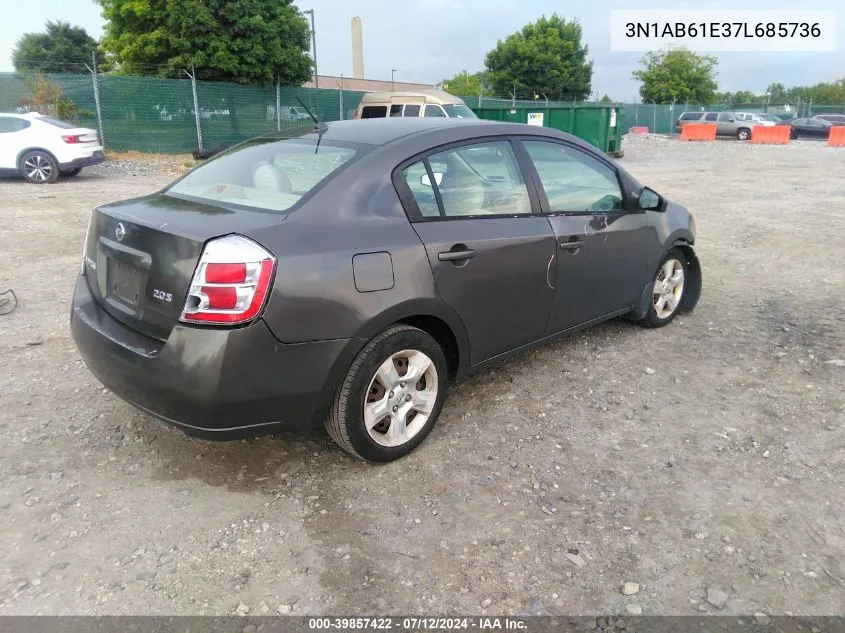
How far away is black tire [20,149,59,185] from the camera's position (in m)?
12.8

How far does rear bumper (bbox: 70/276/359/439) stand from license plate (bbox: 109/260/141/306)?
0.46 ft

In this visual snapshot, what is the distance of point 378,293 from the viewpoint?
2787 mm

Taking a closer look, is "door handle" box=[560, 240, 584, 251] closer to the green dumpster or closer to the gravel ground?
the gravel ground

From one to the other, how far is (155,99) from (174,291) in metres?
17.9

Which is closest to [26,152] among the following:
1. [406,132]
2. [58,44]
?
[406,132]

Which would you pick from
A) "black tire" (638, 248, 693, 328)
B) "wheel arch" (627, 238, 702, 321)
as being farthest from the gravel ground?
"wheel arch" (627, 238, 702, 321)

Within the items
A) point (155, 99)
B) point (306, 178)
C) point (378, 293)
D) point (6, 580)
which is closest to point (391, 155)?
point (306, 178)

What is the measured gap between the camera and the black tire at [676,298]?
472 centimetres

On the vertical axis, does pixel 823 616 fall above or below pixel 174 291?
below

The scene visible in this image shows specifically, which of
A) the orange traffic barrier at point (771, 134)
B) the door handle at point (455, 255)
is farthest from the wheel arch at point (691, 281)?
the orange traffic barrier at point (771, 134)

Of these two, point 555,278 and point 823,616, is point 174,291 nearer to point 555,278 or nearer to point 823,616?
point 555,278

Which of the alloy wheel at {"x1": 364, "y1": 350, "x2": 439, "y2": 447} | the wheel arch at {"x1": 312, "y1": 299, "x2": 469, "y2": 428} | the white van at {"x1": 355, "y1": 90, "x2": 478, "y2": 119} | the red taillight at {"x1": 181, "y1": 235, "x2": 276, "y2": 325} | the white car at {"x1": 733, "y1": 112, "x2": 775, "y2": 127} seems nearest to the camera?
the red taillight at {"x1": 181, "y1": 235, "x2": 276, "y2": 325}

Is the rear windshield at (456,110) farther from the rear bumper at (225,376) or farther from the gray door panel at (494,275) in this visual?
the rear bumper at (225,376)

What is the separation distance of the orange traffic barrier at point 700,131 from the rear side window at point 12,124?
3061 cm
